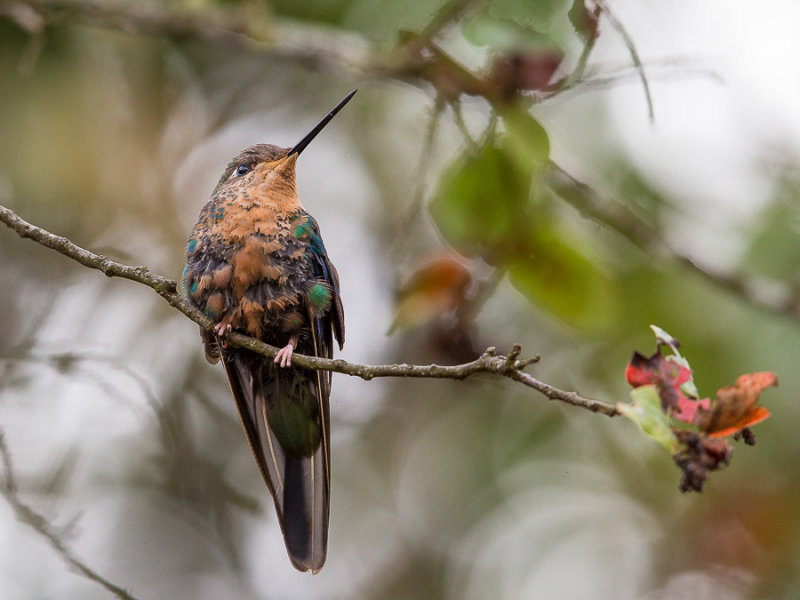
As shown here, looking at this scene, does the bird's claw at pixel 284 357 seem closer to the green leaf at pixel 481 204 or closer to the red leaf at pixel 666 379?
the green leaf at pixel 481 204

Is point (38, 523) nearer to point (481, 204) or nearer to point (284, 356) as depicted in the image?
point (284, 356)

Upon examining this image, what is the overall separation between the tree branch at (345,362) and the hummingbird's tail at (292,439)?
2.04 feet

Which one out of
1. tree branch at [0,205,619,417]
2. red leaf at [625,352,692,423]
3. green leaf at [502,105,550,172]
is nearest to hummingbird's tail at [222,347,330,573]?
tree branch at [0,205,619,417]

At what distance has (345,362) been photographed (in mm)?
2533

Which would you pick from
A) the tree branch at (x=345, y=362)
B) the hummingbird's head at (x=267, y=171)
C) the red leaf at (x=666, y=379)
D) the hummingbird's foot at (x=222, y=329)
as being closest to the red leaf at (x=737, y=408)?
the red leaf at (x=666, y=379)

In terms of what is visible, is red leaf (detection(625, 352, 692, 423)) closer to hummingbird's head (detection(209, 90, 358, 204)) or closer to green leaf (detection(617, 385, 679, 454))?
green leaf (detection(617, 385, 679, 454))

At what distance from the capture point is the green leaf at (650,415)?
6.64 feet

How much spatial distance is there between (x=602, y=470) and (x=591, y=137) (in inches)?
122

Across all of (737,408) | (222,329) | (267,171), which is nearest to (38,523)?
(222,329)

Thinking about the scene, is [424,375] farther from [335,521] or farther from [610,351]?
[335,521]

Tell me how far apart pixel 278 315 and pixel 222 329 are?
0.28 m

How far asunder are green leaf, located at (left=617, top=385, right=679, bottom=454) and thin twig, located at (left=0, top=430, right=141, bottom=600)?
1831mm

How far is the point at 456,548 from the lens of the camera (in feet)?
29.0

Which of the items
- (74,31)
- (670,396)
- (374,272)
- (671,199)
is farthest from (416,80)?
(74,31)
